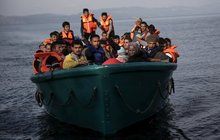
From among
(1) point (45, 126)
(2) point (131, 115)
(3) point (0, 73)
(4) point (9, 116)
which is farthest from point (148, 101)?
(3) point (0, 73)

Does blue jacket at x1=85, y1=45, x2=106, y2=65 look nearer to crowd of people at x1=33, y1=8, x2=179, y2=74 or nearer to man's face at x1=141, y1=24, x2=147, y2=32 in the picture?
crowd of people at x1=33, y1=8, x2=179, y2=74

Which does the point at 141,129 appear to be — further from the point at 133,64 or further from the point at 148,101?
the point at 133,64

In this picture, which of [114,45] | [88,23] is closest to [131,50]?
[114,45]

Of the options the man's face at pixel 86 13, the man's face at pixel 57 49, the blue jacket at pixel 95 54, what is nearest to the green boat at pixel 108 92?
the man's face at pixel 57 49

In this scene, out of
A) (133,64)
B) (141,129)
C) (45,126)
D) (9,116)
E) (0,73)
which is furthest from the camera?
(0,73)

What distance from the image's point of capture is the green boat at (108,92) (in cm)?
789

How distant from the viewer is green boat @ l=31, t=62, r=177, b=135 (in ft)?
25.9

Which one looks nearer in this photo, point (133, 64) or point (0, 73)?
point (133, 64)

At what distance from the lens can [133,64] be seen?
311 inches

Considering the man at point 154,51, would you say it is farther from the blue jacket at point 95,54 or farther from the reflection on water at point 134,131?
the reflection on water at point 134,131

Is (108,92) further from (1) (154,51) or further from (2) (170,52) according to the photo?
(2) (170,52)

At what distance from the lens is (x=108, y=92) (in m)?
7.98

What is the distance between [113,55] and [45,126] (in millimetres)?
2690

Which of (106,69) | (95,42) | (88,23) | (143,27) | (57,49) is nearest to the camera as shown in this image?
(106,69)
